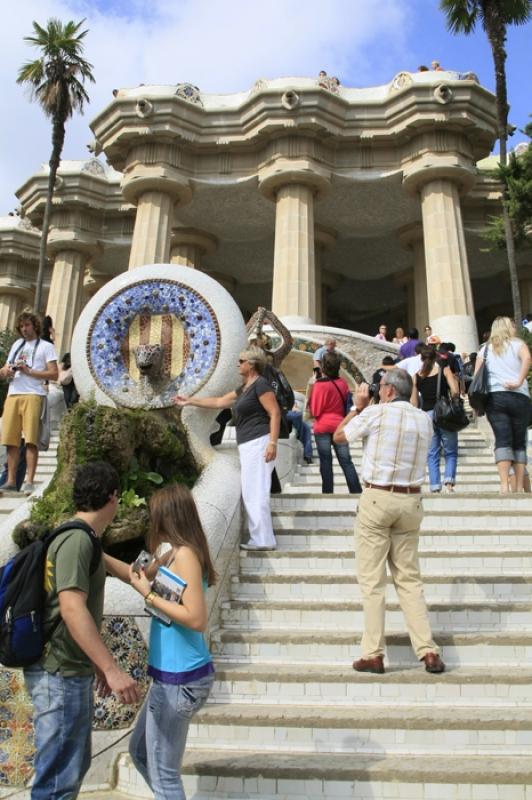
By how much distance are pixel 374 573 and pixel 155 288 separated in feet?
12.9

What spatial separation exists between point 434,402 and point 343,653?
430 cm

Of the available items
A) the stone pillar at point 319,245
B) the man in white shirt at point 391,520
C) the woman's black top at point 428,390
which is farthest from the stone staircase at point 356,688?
the stone pillar at point 319,245

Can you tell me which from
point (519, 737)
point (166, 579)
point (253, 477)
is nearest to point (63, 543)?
point (166, 579)

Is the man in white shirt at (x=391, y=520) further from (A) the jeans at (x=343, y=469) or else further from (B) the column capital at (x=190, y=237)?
(B) the column capital at (x=190, y=237)

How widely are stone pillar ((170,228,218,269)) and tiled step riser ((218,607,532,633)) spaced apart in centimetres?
2029

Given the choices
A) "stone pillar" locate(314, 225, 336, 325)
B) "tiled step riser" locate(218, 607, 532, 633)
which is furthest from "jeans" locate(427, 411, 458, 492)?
"stone pillar" locate(314, 225, 336, 325)

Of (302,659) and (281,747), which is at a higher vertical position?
(302,659)

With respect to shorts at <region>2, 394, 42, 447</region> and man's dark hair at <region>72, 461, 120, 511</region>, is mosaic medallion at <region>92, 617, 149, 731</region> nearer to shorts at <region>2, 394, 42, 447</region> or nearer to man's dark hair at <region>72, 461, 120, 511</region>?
man's dark hair at <region>72, 461, 120, 511</region>

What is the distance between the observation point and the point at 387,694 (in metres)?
3.79

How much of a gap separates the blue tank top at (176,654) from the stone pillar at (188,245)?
21939 millimetres

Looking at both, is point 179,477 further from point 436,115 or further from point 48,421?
point 436,115

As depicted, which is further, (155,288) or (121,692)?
(155,288)

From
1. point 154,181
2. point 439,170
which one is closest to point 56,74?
point 154,181

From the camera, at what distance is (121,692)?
246cm
